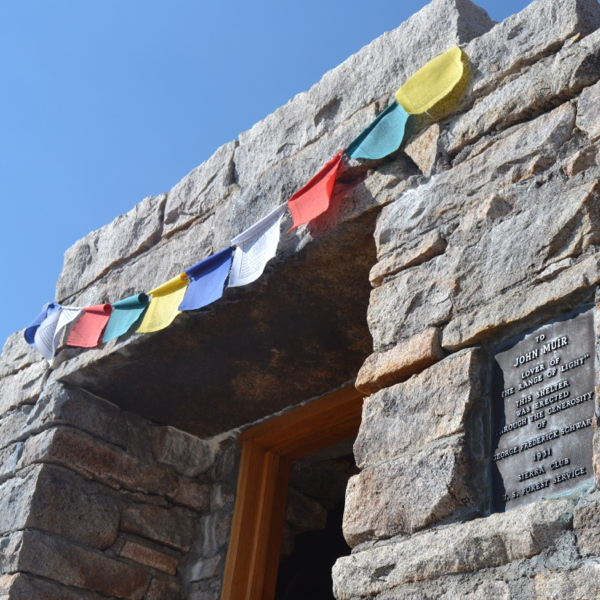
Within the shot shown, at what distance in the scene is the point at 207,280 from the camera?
142 inches

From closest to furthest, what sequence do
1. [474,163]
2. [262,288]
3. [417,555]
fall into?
1. [417,555]
2. [474,163]
3. [262,288]

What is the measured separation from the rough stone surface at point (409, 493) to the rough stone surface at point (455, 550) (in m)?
0.05

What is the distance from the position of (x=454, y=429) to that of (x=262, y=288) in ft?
4.12

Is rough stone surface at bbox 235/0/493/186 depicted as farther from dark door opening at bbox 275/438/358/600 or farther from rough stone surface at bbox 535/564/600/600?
rough stone surface at bbox 535/564/600/600

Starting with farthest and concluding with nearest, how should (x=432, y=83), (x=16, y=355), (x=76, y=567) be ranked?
(x=16, y=355)
(x=76, y=567)
(x=432, y=83)

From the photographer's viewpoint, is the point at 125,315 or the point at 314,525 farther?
the point at 314,525

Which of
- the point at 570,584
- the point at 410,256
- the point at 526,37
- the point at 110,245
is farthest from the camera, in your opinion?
the point at 110,245

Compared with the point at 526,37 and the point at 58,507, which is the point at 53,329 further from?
the point at 526,37

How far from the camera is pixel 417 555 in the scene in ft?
7.34

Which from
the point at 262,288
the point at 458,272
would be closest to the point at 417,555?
the point at 458,272

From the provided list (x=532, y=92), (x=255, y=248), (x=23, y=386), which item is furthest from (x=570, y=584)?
(x=23, y=386)

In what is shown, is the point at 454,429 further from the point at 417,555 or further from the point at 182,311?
the point at 182,311

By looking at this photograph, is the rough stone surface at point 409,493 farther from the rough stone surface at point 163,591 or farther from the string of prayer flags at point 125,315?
the rough stone surface at point 163,591

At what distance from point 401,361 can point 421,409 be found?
172 millimetres
